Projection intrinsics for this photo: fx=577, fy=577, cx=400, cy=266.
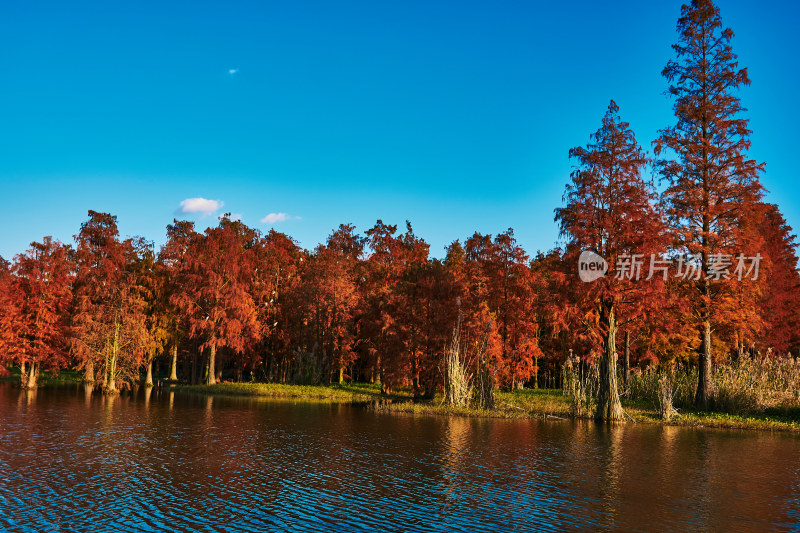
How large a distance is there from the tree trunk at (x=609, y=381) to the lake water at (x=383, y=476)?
1983 mm

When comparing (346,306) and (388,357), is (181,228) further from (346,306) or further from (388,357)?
(388,357)

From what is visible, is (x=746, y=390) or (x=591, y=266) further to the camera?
(x=746, y=390)

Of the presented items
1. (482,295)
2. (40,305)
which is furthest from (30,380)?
(482,295)

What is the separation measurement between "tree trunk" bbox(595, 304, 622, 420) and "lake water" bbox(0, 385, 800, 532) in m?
1.98

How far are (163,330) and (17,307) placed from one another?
11.4 meters

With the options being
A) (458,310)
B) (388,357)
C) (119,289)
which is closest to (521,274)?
(458,310)

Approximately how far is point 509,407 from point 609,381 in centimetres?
644

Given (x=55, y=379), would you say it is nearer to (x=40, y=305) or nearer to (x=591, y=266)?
(x=40, y=305)

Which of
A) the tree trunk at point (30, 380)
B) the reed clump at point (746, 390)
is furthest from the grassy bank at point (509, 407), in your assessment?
the tree trunk at point (30, 380)

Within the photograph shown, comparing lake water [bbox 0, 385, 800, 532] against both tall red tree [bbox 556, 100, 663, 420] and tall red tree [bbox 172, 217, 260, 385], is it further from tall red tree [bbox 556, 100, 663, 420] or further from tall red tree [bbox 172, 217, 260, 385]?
tall red tree [bbox 172, 217, 260, 385]

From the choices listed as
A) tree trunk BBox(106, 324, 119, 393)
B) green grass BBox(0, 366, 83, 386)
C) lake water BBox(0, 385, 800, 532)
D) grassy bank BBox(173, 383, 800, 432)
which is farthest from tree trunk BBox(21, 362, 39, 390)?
lake water BBox(0, 385, 800, 532)

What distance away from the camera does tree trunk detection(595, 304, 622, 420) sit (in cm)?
2909

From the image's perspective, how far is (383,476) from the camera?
53.2ft

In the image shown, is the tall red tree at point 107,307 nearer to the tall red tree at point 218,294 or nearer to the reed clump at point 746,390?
the tall red tree at point 218,294
